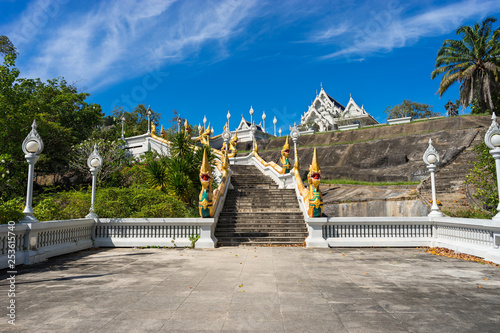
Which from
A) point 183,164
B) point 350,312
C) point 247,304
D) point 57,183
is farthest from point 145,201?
point 57,183

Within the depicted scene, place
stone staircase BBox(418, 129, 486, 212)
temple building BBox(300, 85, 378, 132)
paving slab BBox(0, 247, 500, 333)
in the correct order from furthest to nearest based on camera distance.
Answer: temple building BBox(300, 85, 378, 132) → stone staircase BBox(418, 129, 486, 212) → paving slab BBox(0, 247, 500, 333)

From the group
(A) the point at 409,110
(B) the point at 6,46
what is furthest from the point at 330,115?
(B) the point at 6,46

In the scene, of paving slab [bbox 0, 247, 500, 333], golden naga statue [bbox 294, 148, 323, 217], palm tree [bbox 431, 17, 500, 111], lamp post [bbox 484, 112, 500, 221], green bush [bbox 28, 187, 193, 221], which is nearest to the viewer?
paving slab [bbox 0, 247, 500, 333]

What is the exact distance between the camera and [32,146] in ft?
25.7

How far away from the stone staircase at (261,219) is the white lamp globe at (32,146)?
626 centimetres

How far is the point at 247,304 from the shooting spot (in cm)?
445

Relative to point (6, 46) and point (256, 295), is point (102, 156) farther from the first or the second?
point (256, 295)

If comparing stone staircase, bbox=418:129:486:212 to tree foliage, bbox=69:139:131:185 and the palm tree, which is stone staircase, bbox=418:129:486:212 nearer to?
the palm tree

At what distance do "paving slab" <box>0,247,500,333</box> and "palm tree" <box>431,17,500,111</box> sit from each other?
26810mm

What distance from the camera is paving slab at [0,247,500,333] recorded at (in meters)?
3.71

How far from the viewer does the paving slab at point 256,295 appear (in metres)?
3.71

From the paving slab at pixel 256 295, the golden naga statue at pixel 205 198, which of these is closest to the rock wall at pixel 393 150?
the golden naga statue at pixel 205 198

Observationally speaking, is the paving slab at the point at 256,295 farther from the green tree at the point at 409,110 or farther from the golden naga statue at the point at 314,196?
the green tree at the point at 409,110

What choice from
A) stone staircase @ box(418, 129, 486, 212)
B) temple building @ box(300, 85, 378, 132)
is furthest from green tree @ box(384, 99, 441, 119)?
stone staircase @ box(418, 129, 486, 212)
